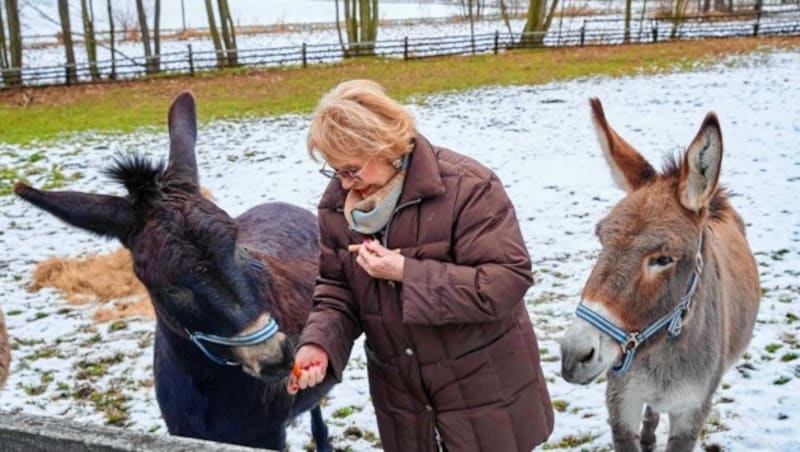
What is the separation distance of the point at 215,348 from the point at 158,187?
630 millimetres

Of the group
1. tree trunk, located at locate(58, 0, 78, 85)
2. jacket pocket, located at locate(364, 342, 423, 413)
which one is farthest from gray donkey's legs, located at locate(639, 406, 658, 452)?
tree trunk, located at locate(58, 0, 78, 85)

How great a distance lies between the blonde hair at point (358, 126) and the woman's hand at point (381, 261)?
0.29 metres

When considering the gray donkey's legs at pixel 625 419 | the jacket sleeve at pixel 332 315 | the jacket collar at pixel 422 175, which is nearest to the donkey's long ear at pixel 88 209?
the jacket sleeve at pixel 332 315

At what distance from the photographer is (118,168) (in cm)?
256

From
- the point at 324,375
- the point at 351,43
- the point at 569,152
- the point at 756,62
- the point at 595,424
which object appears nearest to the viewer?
the point at 324,375

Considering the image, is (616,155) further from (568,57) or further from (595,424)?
(568,57)

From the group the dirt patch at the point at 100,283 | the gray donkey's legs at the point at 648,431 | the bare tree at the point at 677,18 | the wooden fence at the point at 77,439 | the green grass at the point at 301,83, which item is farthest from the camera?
the bare tree at the point at 677,18

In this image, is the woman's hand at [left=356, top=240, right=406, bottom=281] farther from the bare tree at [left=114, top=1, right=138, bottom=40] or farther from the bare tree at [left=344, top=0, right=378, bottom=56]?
the bare tree at [left=114, top=1, right=138, bottom=40]

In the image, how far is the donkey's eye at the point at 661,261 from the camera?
2541mm

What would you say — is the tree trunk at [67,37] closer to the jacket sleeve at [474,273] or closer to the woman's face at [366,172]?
the woman's face at [366,172]

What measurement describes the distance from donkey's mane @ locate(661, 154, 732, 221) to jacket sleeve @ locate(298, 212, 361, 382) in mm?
1340

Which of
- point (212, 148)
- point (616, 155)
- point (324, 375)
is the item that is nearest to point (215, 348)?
point (324, 375)

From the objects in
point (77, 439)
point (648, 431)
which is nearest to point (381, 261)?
point (77, 439)

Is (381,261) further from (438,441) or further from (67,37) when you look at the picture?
(67,37)
